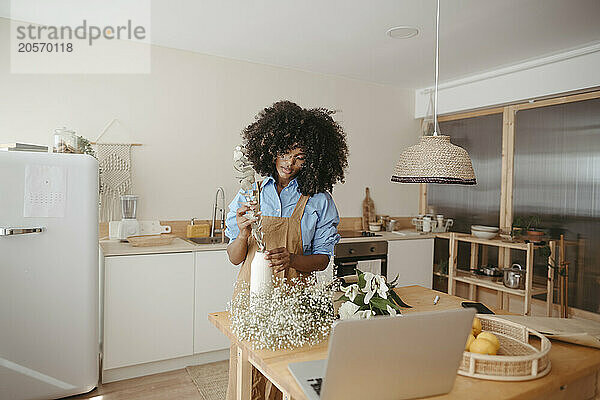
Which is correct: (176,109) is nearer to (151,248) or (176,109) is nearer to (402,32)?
(151,248)

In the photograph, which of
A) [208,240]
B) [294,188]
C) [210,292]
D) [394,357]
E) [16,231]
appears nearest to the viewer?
[394,357]

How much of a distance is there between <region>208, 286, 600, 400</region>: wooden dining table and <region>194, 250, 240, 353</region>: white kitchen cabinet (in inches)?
60.2

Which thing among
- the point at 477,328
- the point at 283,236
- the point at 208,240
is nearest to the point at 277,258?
the point at 283,236

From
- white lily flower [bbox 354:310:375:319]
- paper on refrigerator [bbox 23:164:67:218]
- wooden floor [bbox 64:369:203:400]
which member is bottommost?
wooden floor [bbox 64:369:203:400]

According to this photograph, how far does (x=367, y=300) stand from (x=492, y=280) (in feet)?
10.2

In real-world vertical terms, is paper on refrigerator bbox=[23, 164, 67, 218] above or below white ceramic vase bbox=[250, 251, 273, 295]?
above

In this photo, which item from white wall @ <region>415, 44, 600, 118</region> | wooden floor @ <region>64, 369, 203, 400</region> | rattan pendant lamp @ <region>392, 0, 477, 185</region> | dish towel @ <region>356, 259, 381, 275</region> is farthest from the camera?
dish towel @ <region>356, 259, 381, 275</region>

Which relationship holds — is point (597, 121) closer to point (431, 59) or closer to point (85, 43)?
point (431, 59)

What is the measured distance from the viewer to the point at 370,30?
10.3 feet

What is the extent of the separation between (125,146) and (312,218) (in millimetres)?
2156

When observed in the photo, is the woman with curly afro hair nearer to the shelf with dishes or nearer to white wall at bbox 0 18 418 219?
white wall at bbox 0 18 418 219

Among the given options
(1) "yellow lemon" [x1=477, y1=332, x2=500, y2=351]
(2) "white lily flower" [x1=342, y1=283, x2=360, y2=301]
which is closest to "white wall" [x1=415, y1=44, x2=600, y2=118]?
(1) "yellow lemon" [x1=477, y1=332, x2=500, y2=351]

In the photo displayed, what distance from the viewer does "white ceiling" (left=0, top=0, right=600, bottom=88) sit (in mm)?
2748

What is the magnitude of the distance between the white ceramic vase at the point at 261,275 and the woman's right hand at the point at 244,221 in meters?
0.17
